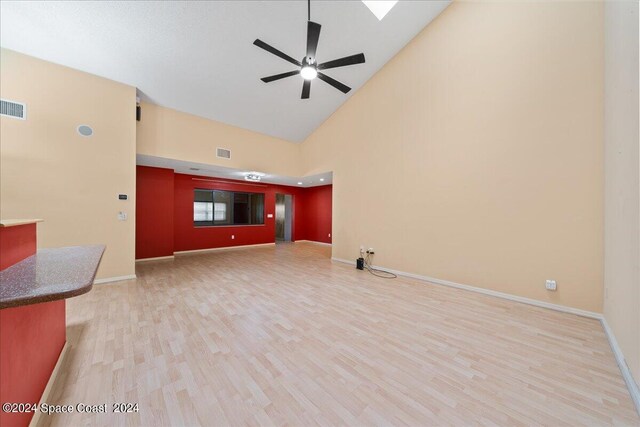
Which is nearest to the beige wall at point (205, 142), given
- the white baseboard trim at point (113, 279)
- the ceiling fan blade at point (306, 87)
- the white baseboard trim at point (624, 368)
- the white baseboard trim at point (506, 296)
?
the white baseboard trim at point (113, 279)

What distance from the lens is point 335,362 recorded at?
1.86 metres

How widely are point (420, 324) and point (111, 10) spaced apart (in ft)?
18.2

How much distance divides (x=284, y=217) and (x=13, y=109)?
7.35m

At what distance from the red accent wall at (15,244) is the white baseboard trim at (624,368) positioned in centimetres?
381

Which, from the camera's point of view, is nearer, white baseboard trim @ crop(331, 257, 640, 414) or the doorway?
white baseboard trim @ crop(331, 257, 640, 414)

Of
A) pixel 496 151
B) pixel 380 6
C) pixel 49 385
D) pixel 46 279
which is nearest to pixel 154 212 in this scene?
pixel 49 385

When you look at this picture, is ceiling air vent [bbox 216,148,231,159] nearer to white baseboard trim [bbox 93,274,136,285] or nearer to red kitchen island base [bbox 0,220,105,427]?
white baseboard trim [bbox 93,274,136,285]

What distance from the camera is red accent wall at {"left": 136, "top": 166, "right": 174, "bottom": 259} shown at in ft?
18.3

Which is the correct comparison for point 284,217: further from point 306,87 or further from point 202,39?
point 202,39

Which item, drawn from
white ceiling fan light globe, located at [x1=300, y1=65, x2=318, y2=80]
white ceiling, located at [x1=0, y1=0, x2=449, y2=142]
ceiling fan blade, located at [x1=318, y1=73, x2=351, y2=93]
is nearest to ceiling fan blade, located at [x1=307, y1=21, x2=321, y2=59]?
white ceiling fan light globe, located at [x1=300, y1=65, x2=318, y2=80]

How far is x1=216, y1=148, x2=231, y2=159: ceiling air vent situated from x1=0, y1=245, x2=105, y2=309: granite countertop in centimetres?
462

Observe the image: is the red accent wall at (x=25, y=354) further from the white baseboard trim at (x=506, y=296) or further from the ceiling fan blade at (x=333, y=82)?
the white baseboard trim at (x=506, y=296)

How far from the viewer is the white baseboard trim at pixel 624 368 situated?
1.51 metres

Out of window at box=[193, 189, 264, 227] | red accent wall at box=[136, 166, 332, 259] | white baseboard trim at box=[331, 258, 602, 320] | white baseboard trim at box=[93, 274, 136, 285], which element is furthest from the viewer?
window at box=[193, 189, 264, 227]
